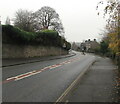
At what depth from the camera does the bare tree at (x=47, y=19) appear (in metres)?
58.4

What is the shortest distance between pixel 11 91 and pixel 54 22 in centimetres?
5363

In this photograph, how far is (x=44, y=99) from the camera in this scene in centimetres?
654

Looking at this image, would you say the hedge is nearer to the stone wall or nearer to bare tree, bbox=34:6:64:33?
the stone wall

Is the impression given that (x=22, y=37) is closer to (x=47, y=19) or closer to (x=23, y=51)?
(x=23, y=51)

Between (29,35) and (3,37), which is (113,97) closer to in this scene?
(3,37)

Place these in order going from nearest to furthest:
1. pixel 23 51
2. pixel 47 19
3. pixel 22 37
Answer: pixel 22 37
pixel 23 51
pixel 47 19

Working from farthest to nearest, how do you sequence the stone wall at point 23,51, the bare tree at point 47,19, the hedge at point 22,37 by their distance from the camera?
the bare tree at point 47,19 → the hedge at point 22,37 → the stone wall at point 23,51

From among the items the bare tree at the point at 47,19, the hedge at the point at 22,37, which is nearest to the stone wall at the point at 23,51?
the hedge at the point at 22,37

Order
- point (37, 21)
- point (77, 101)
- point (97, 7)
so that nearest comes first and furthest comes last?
point (77, 101) < point (97, 7) < point (37, 21)

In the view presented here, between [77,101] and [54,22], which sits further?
[54,22]

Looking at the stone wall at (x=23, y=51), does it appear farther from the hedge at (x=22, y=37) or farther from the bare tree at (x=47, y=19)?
the bare tree at (x=47, y=19)

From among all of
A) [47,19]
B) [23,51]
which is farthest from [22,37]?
[47,19]

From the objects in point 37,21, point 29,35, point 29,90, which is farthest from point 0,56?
point 37,21

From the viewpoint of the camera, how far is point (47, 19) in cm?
5925
